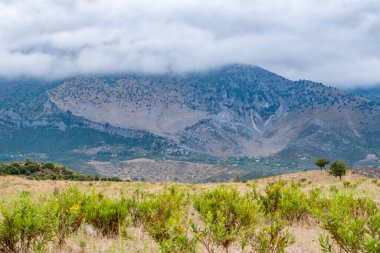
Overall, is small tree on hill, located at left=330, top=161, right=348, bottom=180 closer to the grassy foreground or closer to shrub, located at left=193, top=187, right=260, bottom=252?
the grassy foreground

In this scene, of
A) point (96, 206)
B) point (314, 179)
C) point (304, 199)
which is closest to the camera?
point (96, 206)

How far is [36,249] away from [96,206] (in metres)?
3.38

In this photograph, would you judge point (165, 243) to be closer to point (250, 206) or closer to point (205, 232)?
point (205, 232)

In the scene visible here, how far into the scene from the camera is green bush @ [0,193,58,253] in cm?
959

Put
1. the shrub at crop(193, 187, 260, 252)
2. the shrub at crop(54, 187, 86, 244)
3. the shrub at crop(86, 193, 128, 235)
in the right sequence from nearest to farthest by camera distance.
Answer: the shrub at crop(193, 187, 260, 252)
the shrub at crop(54, 187, 86, 244)
the shrub at crop(86, 193, 128, 235)

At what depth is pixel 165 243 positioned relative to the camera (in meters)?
8.54

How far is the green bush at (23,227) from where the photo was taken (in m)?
9.59

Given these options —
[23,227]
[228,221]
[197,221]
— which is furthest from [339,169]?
[23,227]

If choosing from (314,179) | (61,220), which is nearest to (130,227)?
(61,220)

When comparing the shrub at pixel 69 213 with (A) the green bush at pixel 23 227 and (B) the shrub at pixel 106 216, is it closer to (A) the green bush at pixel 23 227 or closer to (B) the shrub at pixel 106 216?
(B) the shrub at pixel 106 216

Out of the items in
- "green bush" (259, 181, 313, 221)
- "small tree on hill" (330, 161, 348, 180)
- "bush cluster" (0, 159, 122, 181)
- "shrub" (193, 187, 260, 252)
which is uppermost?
"shrub" (193, 187, 260, 252)

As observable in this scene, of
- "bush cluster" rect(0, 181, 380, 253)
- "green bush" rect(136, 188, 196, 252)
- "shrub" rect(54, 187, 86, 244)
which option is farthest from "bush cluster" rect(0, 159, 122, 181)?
"shrub" rect(54, 187, 86, 244)

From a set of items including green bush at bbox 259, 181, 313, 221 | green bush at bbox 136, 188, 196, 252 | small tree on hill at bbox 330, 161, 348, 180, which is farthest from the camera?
small tree on hill at bbox 330, 161, 348, 180

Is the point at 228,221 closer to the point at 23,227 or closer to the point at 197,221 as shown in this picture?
the point at 197,221
